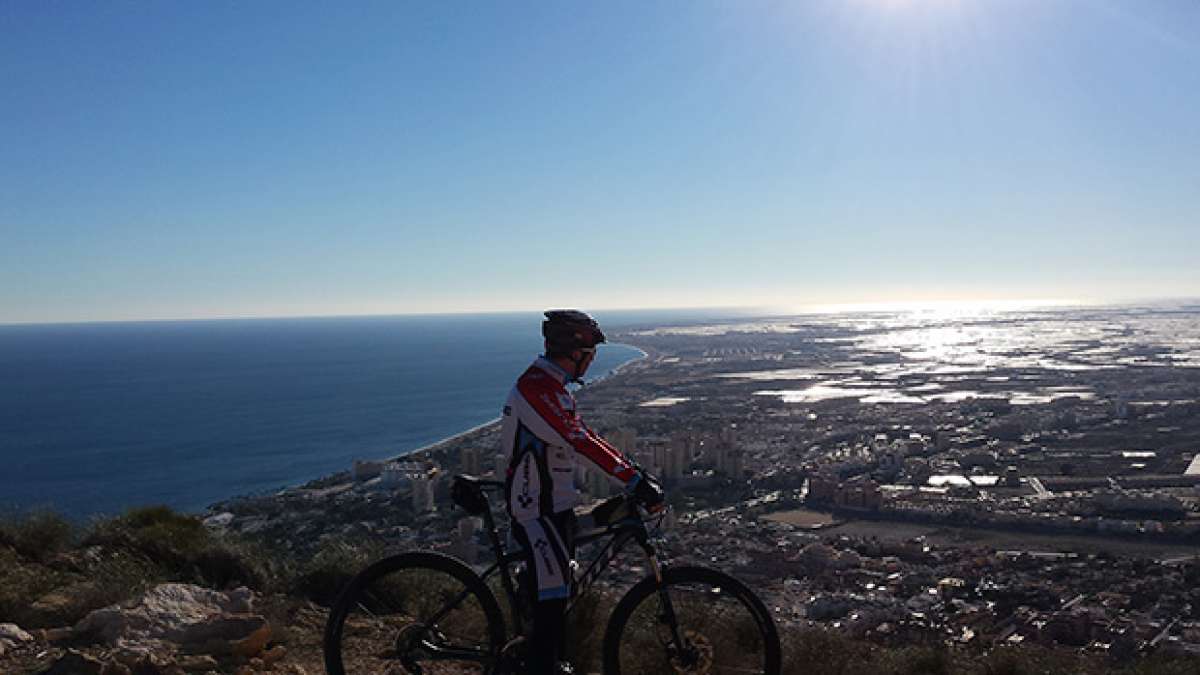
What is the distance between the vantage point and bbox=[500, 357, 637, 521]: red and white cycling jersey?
9.11 feet

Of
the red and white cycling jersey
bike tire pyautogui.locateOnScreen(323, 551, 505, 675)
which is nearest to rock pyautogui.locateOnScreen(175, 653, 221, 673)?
bike tire pyautogui.locateOnScreen(323, 551, 505, 675)

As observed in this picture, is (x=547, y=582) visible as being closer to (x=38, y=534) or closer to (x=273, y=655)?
(x=273, y=655)

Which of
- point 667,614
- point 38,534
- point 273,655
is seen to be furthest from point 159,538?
point 667,614

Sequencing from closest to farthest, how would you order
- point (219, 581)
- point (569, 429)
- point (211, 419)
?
point (569, 429), point (219, 581), point (211, 419)

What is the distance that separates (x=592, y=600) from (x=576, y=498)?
1.79m

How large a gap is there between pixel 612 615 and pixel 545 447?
30.9 inches

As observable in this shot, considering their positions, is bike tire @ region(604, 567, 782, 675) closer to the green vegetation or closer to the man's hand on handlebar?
the man's hand on handlebar

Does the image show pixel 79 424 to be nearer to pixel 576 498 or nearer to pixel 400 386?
pixel 400 386

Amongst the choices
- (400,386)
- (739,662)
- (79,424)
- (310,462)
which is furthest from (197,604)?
(400,386)

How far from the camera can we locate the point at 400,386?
82.2m

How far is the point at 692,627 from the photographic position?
3.16 metres

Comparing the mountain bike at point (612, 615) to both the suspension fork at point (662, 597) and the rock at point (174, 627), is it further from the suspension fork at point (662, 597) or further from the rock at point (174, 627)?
the rock at point (174, 627)

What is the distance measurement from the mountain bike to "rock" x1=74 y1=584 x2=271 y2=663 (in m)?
1.05

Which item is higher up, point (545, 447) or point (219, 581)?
point (545, 447)
